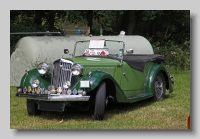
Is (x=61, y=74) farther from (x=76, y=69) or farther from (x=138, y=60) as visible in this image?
(x=138, y=60)

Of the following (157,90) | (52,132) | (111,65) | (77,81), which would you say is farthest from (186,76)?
(52,132)

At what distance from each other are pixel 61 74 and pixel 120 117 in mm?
1237

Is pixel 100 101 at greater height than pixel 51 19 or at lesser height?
lesser

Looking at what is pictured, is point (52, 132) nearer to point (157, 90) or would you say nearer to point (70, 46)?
point (157, 90)

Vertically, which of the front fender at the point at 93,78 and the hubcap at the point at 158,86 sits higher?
the front fender at the point at 93,78

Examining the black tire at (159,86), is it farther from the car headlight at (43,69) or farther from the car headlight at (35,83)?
the car headlight at (35,83)

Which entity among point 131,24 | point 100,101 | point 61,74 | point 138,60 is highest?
point 131,24

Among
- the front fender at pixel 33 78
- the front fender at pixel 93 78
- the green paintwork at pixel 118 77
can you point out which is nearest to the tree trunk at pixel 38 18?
the green paintwork at pixel 118 77

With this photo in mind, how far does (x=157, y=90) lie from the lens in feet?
25.4

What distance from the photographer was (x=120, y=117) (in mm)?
6223

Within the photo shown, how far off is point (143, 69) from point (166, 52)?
6.26 meters

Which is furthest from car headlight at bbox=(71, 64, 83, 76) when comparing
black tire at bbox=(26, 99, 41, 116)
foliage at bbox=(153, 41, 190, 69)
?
foliage at bbox=(153, 41, 190, 69)

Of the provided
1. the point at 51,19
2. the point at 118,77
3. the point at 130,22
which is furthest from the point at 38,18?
the point at 118,77

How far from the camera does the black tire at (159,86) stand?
7672 millimetres
